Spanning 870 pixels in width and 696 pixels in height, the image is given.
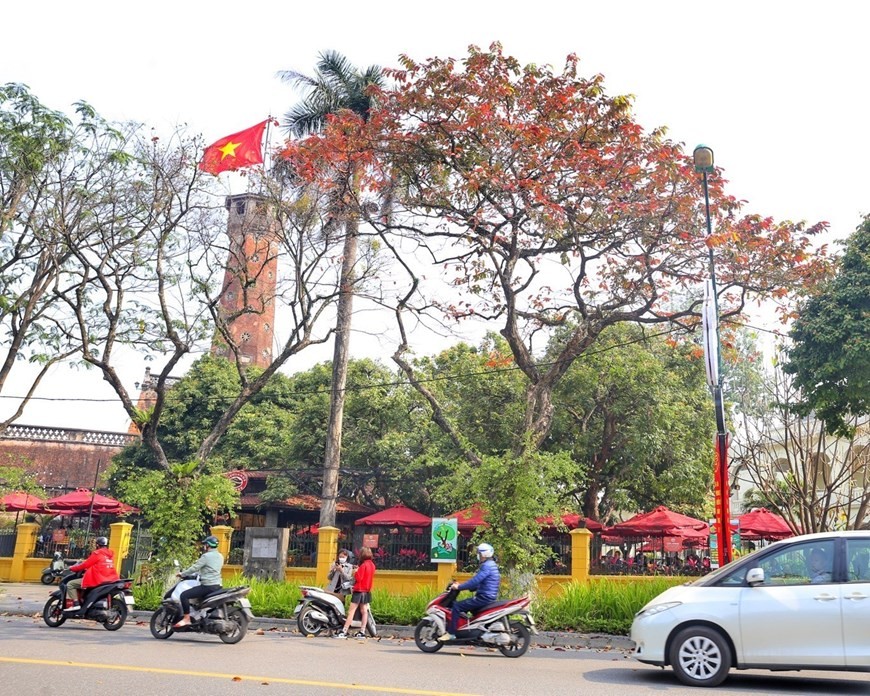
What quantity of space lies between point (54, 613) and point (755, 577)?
1045 centimetres

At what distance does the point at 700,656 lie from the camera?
26.2 ft

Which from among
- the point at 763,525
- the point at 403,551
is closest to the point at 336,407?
the point at 403,551

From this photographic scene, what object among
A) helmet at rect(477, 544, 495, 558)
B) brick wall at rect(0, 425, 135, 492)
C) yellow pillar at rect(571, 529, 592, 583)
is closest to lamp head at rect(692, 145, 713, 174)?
helmet at rect(477, 544, 495, 558)

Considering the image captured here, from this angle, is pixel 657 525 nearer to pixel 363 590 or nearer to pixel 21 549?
pixel 363 590

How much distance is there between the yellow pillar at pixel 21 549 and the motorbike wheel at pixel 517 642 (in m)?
22.6

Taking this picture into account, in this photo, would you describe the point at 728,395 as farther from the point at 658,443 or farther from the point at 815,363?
the point at 815,363

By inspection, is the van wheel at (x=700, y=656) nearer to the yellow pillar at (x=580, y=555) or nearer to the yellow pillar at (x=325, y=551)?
the yellow pillar at (x=580, y=555)

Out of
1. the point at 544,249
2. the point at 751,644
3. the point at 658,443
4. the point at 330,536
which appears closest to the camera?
the point at 751,644

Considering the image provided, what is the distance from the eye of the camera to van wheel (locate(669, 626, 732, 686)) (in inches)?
311

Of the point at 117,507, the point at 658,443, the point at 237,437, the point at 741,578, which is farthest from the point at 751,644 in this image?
the point at 237,437

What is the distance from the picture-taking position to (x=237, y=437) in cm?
3684

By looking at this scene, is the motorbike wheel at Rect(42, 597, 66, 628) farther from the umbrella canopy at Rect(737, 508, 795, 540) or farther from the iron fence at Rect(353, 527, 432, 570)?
the umbrella canopy at Rect(737, 508, 795, 540)

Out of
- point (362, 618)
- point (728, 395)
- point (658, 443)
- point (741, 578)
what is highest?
point (728, 395)

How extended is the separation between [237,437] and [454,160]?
2412 centimetres
